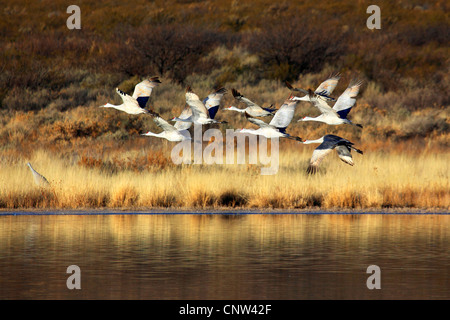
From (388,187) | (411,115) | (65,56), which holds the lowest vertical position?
(388,187)

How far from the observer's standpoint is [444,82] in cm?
3525

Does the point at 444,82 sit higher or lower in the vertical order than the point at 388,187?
higher

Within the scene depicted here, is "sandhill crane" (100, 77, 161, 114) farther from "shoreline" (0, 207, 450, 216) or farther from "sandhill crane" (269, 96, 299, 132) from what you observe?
"sandhill crane" (269, 96, 299, 132)

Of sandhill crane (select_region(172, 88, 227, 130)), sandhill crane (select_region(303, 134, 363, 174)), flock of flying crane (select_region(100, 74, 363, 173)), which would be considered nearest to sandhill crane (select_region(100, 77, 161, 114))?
flock of flying crane (select_region(100, 74, 363, 173))

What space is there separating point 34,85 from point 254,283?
26.5 metres

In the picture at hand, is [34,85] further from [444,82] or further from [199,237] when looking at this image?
[199,237]

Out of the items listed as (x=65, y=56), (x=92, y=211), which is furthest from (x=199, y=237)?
(x=65, y=56)

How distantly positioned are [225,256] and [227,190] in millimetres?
6641

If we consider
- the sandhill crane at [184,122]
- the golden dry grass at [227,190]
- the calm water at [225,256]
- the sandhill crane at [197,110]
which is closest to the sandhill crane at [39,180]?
the golden dry grass at [227,190]

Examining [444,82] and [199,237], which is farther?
[444,82]

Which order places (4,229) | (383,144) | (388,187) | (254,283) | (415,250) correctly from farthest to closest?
(383,144) < (388,187) < (4,229) < (415,250) < (254,283)

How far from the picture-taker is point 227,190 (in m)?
18.0

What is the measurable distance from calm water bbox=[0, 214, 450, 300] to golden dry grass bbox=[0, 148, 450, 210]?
1289mm

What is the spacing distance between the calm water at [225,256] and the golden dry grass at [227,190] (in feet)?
4.23
